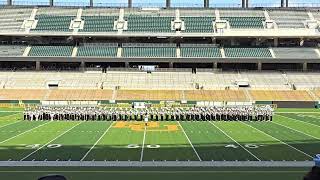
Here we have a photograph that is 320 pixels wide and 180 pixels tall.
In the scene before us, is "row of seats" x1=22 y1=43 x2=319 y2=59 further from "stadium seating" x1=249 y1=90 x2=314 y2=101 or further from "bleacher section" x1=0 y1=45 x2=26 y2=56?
"stadium seating" x1=249 y1=90 x2=314 y2=101

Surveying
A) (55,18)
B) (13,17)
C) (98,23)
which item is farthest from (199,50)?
(13,17)

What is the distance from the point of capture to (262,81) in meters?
46.1

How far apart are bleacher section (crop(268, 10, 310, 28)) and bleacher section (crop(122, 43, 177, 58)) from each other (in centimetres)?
1154

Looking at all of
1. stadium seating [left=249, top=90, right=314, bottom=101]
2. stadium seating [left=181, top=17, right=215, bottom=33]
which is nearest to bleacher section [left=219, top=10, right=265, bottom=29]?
stadium seating [left=181, top=17, right=215, bottom=33]

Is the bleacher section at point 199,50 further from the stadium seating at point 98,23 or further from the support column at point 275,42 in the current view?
the stadium seating at point 98,23

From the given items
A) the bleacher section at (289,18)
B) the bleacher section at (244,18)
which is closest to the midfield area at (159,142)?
the bleacher section at (244,18)

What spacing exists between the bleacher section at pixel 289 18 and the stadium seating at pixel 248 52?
3442mm

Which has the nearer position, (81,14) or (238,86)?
(238,86)

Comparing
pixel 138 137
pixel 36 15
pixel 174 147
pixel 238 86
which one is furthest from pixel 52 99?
pixel 174 147

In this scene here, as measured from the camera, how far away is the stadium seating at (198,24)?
49.0m

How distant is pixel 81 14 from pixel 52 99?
14.2 m

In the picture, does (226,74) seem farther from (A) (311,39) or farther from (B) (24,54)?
(B) (24,54)

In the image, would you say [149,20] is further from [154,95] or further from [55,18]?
[154,95]

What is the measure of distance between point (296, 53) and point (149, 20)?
15.6 metres
